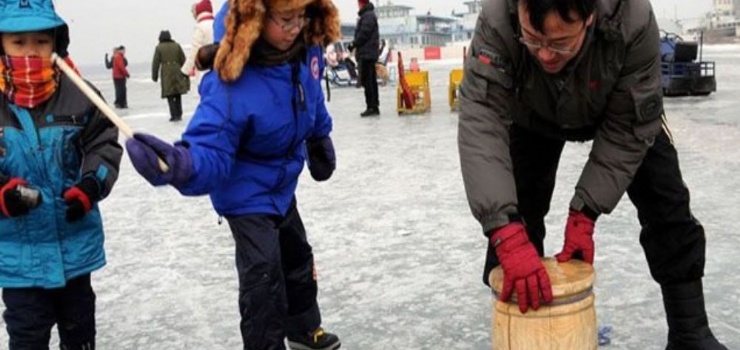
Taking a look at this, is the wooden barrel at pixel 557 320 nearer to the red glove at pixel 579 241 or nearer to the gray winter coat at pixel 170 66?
the red glove at pixel 579 241

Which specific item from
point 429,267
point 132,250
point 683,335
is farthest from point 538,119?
point 132,250

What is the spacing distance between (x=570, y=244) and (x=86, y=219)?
158 centimetres

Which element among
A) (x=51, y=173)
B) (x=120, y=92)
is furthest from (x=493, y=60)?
(x=120, y=92)

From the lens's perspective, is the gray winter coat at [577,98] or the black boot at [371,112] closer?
the gray winter coat at [577,98]

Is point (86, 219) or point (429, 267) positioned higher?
point (86, 219)

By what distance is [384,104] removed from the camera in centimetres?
1383

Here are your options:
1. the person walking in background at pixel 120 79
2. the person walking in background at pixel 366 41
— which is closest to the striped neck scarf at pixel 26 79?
the person walking in background at pixel 366 41

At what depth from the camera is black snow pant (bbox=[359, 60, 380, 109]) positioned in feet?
36.7

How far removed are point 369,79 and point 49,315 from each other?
29.6 feet

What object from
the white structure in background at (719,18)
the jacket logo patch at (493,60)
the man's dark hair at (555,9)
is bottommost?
the white structure in background at (719,18)

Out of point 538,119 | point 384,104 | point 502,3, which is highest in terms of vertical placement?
point 502,3

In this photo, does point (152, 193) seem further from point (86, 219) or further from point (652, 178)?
point (652, 178)

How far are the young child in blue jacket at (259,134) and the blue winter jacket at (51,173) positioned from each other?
0.43 metres

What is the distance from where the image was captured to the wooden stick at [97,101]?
2.03 metres
